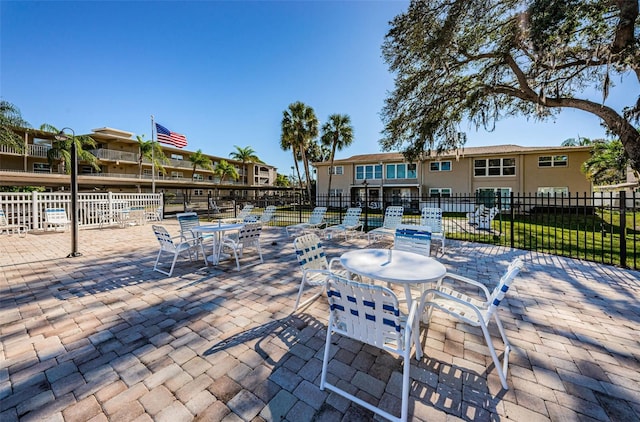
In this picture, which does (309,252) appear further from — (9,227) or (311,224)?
(9,227)

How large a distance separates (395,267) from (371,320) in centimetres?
99

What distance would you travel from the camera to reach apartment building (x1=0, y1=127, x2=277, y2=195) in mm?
15766

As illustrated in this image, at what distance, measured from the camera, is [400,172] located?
78.3 ft

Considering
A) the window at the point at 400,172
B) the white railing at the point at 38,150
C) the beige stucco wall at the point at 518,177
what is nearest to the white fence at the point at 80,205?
the white railing at the point at 38,150

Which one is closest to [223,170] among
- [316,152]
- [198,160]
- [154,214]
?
[198,160]

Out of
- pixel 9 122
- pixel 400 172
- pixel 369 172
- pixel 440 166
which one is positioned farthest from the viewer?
pixel 369 172

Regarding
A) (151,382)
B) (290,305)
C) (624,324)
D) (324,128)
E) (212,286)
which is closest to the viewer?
(151,382)

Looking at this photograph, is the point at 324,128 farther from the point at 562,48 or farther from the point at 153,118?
the point at 562,48

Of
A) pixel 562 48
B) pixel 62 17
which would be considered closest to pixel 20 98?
pixel 62 17

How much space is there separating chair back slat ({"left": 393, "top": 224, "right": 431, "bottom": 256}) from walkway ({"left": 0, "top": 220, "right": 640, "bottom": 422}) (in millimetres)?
1050

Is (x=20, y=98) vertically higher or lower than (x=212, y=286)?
higher

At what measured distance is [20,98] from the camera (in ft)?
43.9

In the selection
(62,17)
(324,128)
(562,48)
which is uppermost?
(324,128)

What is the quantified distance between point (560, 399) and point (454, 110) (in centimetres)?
1070
